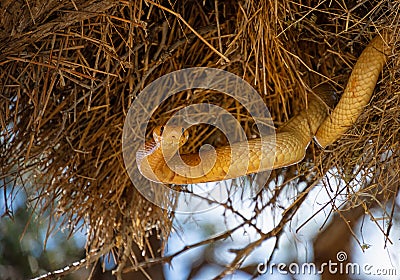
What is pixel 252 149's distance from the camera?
56cm

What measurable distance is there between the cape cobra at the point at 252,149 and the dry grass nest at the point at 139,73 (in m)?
0.01

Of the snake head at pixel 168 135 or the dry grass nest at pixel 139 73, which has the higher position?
the dry grass nest at pixel 139 73

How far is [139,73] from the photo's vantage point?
2.17ft

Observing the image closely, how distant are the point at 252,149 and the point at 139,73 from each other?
6.7 inches

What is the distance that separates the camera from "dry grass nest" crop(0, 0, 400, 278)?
564mm

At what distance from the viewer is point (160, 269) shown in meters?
1.04

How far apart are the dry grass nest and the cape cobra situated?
1cm

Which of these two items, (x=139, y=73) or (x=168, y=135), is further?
(x=139, y=73)

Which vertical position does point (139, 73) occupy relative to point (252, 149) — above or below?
above

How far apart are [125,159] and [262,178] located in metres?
0.21

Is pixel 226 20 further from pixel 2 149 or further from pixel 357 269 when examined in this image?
pixel 357 269

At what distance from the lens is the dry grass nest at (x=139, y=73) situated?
0.56 metres

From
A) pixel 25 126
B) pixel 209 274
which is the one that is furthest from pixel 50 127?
pixel 209 274

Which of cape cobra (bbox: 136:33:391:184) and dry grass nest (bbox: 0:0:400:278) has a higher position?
dry grass nest (bbox: 0:0:400:278)
